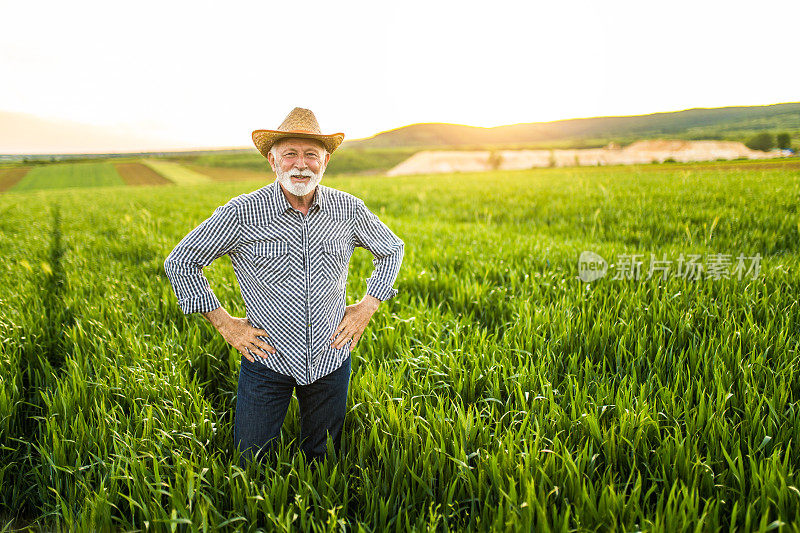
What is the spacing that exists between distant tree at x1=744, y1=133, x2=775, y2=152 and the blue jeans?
80.3ft

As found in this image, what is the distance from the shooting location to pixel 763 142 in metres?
20.7

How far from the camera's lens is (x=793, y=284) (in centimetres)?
416

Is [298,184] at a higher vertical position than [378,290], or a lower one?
higher

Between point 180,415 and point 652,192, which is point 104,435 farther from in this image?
point 652,192

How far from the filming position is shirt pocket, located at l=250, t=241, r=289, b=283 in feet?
6.42

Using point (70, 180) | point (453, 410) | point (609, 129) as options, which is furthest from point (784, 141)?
point (609, 129)

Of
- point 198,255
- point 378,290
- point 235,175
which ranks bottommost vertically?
point 378,290

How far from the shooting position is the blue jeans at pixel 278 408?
2041mm

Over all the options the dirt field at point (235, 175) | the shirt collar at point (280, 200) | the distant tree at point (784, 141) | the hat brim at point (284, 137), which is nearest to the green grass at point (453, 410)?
the shirt collar at point (280, 200)

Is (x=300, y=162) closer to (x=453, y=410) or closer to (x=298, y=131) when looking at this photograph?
(x=298, y=131)

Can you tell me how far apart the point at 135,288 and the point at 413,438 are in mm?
3727

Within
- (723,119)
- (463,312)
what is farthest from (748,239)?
(723,119)

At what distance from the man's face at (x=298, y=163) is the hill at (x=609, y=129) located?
19.3 metres

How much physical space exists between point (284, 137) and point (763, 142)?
2652cm
